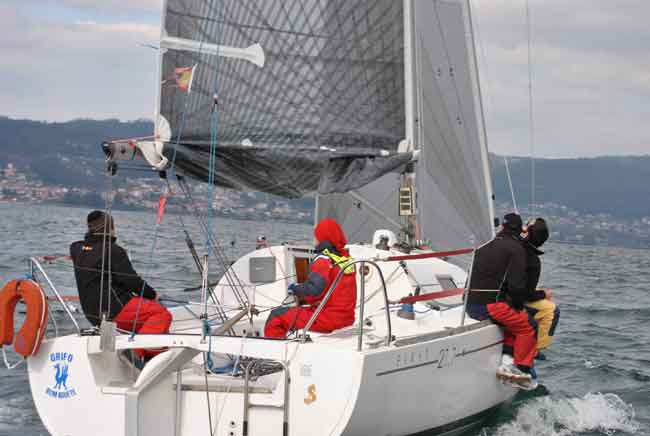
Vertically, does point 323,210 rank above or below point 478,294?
above

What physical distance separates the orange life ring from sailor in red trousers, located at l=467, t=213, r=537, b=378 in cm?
267

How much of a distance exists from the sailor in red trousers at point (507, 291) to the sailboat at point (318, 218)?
15cm

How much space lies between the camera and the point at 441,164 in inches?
352

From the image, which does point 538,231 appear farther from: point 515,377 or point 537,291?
point 515,377

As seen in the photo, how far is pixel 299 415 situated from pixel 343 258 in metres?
1.06

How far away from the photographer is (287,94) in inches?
293

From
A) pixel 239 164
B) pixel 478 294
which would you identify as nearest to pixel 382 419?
pixel 478 294

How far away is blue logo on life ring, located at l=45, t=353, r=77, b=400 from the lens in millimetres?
5148

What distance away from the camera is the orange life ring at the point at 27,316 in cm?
518

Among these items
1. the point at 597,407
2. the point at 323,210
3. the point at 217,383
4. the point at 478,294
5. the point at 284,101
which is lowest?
the point at 597,407

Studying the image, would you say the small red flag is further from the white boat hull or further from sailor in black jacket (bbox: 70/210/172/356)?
the white boat hull

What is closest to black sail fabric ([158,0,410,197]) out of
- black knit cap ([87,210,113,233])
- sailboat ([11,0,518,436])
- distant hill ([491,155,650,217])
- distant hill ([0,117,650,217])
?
sailboat ([11,0,518,436])

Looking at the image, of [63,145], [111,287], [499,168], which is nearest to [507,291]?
[111,287]

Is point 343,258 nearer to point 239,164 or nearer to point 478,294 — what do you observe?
point 478,294
